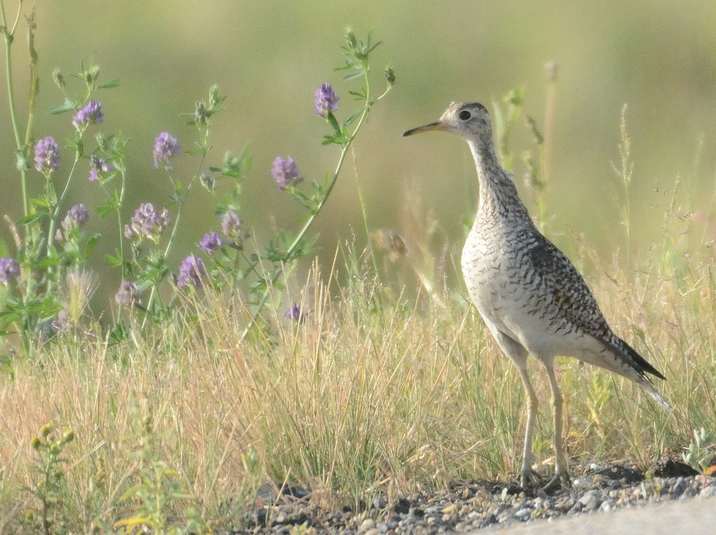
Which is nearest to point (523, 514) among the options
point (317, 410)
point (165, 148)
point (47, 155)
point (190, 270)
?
point (317, 410)

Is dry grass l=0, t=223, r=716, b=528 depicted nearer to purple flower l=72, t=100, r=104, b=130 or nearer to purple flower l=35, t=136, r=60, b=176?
purple flower l=35, t=136, r=60, b=176

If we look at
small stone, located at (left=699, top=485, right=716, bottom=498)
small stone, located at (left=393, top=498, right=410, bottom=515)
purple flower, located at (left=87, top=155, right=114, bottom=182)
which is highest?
purple flower, located at (left=87, top=155, right=114, bottom=182)

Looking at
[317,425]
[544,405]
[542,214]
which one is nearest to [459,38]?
[542,214]

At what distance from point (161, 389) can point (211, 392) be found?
11.3 inches

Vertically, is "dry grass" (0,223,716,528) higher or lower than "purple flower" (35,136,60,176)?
lower

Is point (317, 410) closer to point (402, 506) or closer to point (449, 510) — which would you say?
point (402, 506)

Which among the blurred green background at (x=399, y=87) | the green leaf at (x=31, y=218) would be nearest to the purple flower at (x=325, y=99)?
the green leaf at (x=31, y=218)

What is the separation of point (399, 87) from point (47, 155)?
7034mm

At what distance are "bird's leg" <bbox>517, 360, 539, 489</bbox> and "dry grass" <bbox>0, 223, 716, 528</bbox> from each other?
0.09 metres

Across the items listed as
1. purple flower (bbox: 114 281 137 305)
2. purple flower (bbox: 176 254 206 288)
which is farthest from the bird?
purple flower (bbox: 114 281 137 305)

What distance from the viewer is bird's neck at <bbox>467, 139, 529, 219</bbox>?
668cm

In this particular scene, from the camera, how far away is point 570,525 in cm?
521

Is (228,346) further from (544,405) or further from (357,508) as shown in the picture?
(544,405)

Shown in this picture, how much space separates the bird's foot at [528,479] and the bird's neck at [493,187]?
1.04 metres
